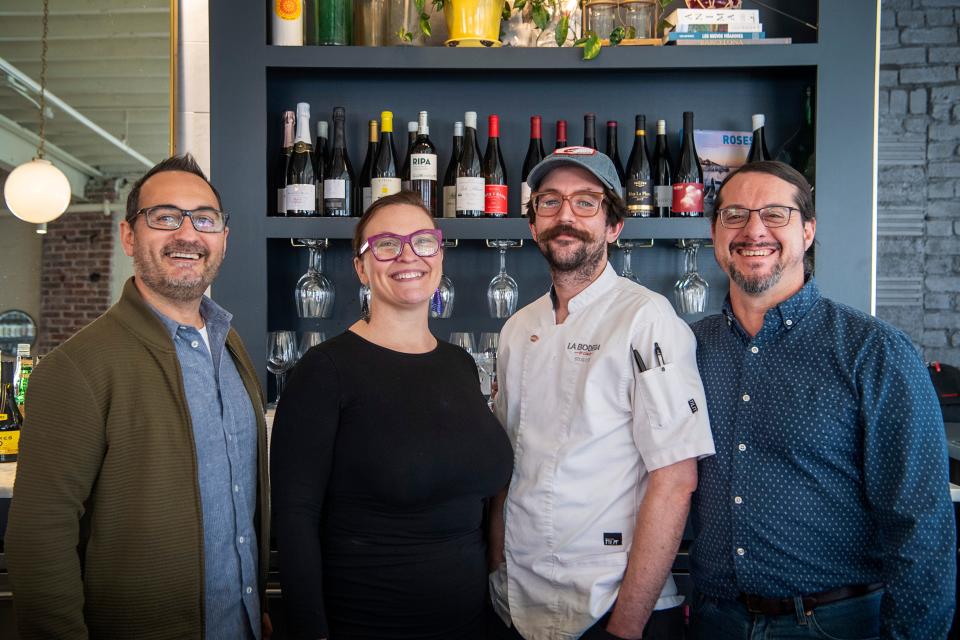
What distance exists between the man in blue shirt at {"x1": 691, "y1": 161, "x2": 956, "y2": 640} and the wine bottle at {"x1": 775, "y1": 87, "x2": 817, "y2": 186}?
3.26 ft

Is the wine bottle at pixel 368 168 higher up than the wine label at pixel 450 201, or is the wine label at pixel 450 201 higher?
the wine bottle at pixel 368 168

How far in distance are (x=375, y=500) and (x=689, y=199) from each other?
4.54 feet

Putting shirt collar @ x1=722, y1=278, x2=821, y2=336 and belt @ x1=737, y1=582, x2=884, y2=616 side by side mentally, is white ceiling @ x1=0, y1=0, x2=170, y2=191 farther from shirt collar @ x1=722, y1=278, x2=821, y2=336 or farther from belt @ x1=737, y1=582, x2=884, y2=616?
belt @ x1=737, y1=582, x2=884, y2=616

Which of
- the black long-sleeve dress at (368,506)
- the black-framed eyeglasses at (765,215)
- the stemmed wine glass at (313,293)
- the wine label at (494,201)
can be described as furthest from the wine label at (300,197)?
the black-framed eyeglasses at (765,215)

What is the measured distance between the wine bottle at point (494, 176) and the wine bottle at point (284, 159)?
0.58m

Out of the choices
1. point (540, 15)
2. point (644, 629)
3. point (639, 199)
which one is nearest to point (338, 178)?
point (540, 15)

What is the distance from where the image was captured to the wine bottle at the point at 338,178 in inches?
86.6

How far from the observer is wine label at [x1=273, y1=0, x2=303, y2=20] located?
7.19 ft

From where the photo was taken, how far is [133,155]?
2.51 m

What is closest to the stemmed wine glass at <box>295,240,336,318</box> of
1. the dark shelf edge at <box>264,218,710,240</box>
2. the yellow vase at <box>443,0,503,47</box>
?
the dark shelf edge at <box>264,218,710,240</box>

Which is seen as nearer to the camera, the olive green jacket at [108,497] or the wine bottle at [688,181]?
the olive green jacket at [108,497]

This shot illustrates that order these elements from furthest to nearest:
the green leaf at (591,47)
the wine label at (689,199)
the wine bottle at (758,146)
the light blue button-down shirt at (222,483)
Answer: the wine bottle at (758,146), the wine label at (689,199), the green leaf at (591,47), the light blue button-down shirt at (222,483)

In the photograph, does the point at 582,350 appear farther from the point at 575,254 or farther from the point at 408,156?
the point at 408,156

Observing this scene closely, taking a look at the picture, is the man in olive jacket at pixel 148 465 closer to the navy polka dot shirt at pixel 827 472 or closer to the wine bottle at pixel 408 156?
the navy polka dot shirt at pixel 827 472
